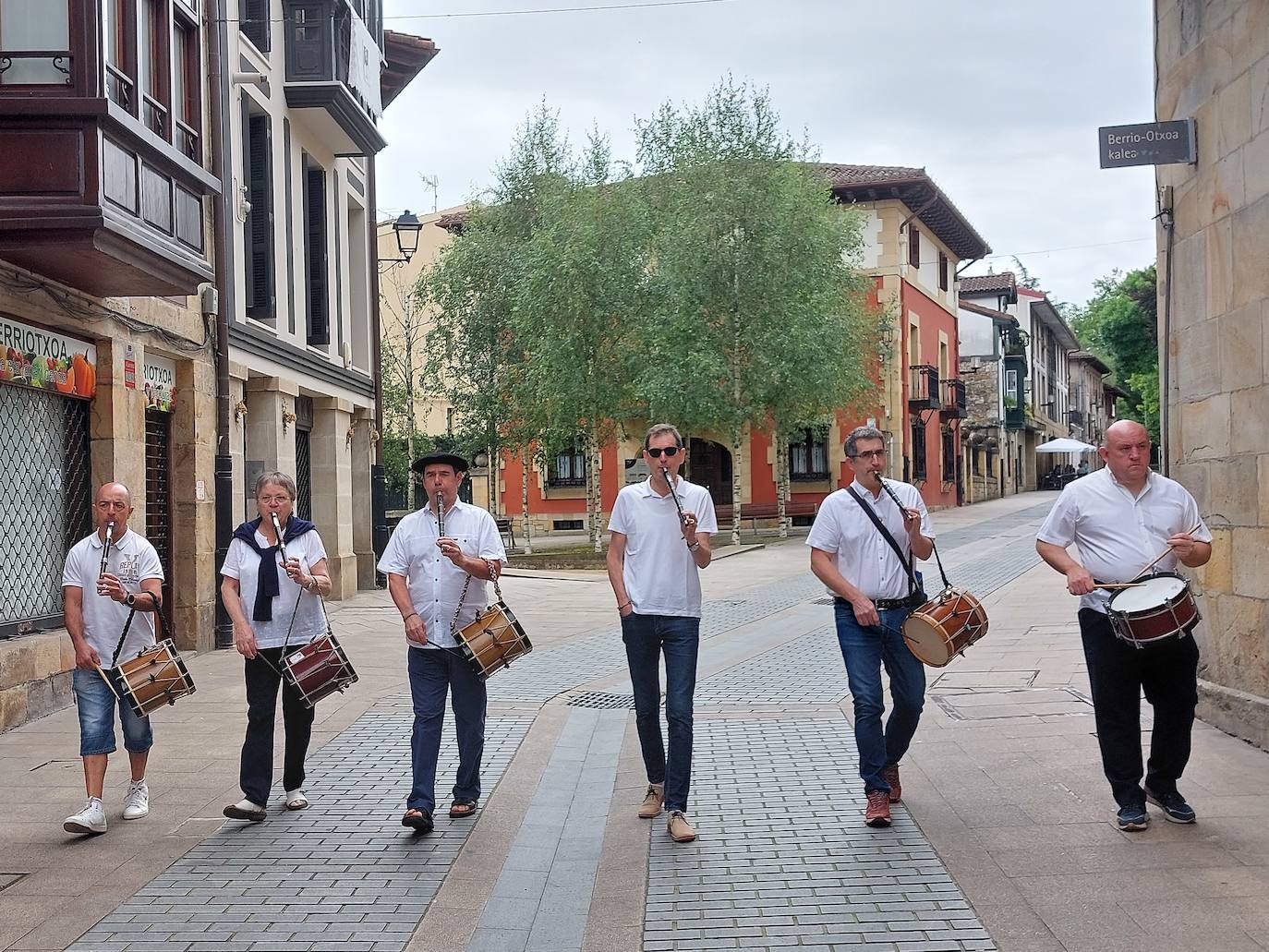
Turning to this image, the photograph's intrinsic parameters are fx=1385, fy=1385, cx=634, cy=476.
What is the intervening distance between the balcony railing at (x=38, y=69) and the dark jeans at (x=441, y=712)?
17.6 feet

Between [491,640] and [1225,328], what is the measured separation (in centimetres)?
463

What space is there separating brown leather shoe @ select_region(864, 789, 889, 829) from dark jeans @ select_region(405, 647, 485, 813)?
1.84 m

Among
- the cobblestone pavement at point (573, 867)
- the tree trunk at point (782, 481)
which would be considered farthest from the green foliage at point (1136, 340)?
the cobblestone pavement at point (573, 867)

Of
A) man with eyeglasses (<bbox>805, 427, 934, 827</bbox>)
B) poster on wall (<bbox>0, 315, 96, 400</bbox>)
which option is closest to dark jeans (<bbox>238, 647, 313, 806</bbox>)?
man with eyeglasses (<bbox>805, 427, 934, 827</bbox>)

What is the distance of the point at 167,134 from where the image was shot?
457 inches

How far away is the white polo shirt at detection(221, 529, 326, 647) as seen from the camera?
657cm

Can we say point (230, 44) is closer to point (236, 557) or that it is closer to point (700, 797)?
point (236, 557)

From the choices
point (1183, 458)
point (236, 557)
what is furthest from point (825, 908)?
point (1183, 458)

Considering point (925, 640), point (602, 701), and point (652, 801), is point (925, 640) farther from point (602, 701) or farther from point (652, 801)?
point (602, 701)

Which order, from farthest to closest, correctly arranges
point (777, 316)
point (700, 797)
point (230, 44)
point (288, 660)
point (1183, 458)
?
point (777, 316), point (230, 44), point (1183, 458), point (700, 797), point (288, 660)

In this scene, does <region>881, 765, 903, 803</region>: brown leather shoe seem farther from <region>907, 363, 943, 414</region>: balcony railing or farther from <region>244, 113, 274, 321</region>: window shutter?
<region>907, 363, 943, 414</region>: balcony railing

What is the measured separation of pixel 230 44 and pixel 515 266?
16871mm

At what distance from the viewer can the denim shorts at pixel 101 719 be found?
648 cm

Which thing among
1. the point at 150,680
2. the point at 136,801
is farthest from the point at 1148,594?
the point at 136,801
